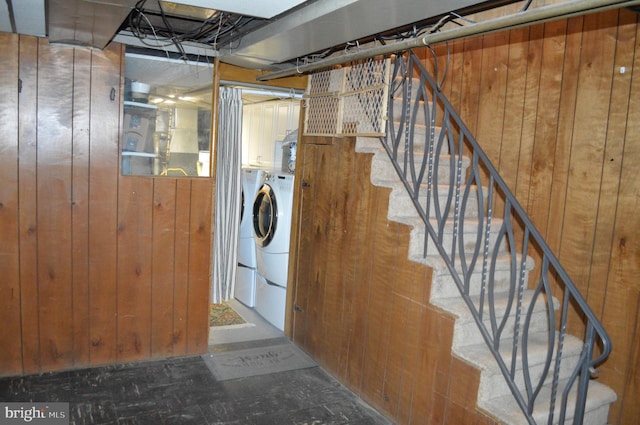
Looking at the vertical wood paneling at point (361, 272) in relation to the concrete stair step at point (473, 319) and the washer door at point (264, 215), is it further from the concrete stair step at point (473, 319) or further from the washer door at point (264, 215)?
the washer door at point (264, 215)

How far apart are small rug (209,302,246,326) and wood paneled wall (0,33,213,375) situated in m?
0.89

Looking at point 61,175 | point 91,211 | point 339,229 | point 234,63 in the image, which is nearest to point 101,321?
point 91,211

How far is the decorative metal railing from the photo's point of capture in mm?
2262

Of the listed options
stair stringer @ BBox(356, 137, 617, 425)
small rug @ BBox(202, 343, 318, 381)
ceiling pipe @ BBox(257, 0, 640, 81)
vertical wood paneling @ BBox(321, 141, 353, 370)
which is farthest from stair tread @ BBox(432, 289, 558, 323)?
small rug @ BBox(202, 343, 318, 381)

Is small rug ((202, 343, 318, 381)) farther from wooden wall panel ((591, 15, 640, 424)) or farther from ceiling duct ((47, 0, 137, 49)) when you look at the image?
ceiling duct ((47, 0, 137, 49))

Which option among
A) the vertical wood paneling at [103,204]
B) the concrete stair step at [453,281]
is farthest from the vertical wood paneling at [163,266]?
the concrete stair step at [453,281]

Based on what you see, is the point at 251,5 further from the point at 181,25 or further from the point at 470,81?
the point at 470,81

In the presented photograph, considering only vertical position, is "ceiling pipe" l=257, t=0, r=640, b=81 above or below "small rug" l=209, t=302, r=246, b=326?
above

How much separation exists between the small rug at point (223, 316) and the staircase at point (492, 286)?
2.23 metres

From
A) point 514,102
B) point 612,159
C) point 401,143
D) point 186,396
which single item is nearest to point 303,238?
point 401,143

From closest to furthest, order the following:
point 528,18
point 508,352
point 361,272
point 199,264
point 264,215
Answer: point 528,18 < point 508,352 < point 361,272 < point 199,264 < point 264,215

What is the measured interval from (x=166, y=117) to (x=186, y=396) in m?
1.92

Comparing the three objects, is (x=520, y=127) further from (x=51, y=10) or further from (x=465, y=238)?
(x=51, y=10)

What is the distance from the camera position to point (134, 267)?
3648 millimetres
